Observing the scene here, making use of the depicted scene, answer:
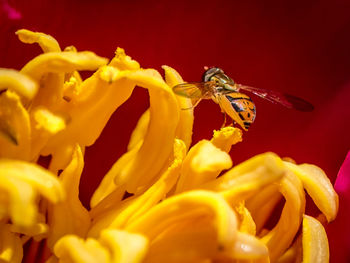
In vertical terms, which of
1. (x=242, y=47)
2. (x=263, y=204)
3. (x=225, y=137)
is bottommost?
(x=263, y=204)

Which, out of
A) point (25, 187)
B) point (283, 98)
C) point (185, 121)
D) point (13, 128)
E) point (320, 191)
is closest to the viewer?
point (25, 187)

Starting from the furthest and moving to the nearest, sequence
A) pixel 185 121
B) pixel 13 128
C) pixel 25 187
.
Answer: pixel 185 121 → pixel 13 128 → pixel 25 187

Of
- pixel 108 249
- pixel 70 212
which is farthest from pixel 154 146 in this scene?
pixel 108 249

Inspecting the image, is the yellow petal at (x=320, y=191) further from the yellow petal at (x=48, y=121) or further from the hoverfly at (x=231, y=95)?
the yellow petal at (x=48, y=121)

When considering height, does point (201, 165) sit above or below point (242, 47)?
below

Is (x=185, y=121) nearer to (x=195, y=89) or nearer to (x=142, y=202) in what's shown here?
(x=195, y=89)

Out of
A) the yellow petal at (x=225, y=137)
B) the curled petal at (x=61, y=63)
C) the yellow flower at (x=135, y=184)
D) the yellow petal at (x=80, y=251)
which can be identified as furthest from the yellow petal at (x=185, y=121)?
the yellow petal at (x=80, y=251)
